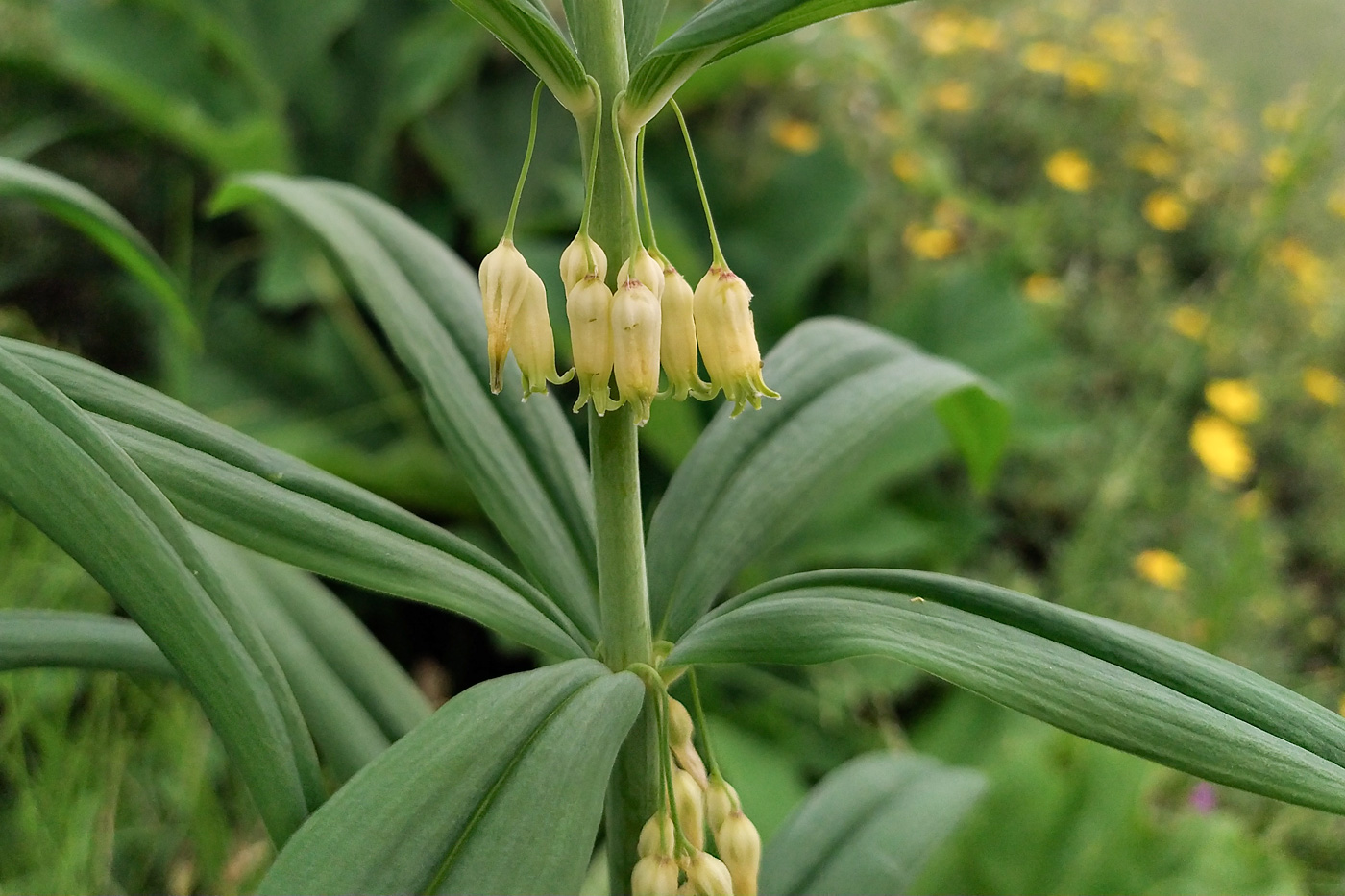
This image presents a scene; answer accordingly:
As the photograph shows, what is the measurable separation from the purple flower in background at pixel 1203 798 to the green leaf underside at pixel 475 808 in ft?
3.91

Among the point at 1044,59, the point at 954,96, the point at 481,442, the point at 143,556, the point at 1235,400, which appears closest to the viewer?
the point at 143,556

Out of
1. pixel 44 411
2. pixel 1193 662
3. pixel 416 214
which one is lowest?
pixel 1193 662

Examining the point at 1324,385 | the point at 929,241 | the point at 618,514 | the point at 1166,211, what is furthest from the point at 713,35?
the point at 1166,211

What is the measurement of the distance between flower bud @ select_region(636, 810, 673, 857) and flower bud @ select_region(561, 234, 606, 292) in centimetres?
29

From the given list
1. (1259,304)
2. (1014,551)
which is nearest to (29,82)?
(1014,551)

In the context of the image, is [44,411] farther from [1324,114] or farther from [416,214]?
[416,214]

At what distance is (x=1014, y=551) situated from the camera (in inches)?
79.3

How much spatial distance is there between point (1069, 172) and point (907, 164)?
42cm

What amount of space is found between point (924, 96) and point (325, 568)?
2.50 meters

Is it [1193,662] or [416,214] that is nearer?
[1193,662]

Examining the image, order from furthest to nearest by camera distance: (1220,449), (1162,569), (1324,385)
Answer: (1324,385) → (1220,449) → (1162,569)

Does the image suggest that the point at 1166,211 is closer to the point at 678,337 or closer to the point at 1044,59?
the point at 1044,59

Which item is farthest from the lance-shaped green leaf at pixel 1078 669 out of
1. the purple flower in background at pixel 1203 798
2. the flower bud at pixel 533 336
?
the purple flower in background at pixel 1203 798

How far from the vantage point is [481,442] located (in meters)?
0.63
